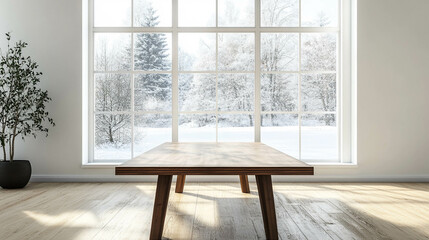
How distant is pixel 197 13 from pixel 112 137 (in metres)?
→ 1.76

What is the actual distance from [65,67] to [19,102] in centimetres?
63

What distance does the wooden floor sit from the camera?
2590 millimetres

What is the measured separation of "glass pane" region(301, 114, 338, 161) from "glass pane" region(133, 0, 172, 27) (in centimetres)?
200

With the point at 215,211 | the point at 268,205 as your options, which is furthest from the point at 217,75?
the point at 268,205

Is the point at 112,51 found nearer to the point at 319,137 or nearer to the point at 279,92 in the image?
the point at 279,92

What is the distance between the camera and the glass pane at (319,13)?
185 inches

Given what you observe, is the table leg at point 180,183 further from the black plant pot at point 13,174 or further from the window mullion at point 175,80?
the black plant pot at point 13,174

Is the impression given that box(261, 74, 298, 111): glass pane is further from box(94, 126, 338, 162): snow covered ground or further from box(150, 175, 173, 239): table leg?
box(150, 175, 173, 239): table leg

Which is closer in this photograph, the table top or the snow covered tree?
the table top

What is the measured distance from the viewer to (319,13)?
186 inches

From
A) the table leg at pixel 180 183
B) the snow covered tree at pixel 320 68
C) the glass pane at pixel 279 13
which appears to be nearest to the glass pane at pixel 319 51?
the snow covered tree at pixel 320 68

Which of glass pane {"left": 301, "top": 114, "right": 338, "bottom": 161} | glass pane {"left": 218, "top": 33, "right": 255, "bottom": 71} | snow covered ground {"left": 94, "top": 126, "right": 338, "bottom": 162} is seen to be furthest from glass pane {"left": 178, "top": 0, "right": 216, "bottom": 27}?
glass pane {"left": 301, "top": 114, "right": 338, "bottom": 161}

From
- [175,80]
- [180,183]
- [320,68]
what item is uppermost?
[320,68]

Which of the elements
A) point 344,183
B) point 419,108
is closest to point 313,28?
point 419,108
